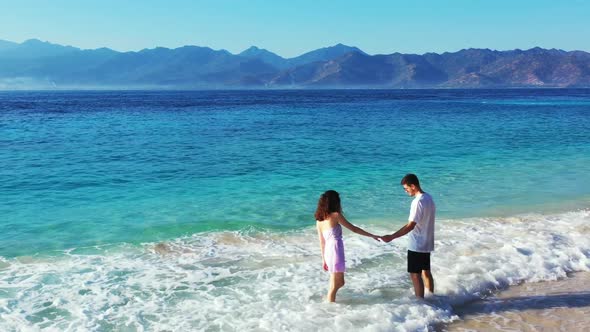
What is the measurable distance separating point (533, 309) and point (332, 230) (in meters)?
3.17

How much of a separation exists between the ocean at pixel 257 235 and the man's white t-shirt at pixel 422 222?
92 centimetres

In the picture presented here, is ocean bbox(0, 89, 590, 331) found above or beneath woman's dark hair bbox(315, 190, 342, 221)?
beneath

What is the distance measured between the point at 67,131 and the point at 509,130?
3322 centimetres

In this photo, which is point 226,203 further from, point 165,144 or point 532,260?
point 165,144

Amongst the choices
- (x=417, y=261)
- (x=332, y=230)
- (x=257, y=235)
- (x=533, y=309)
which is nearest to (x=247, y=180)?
(x=257, y=235)

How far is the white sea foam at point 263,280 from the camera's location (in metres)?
7.17

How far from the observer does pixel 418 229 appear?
23.2 feet

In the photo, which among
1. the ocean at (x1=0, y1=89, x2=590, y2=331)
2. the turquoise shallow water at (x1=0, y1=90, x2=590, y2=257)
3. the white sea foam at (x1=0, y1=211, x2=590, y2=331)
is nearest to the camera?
the white sea foam at (x1=0, y1=211, x2=590, y2=331)

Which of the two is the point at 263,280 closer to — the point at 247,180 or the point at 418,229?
the point at 418,229

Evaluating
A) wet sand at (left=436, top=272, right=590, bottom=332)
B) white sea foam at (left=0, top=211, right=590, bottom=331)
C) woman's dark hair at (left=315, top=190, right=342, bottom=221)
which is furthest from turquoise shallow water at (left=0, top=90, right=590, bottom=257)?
woman's dark hair at (left=315, top=190, right=342, bottom=221)

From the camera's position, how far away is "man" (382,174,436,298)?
275 inches

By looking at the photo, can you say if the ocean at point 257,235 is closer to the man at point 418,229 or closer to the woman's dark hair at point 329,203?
the man at point 418,229

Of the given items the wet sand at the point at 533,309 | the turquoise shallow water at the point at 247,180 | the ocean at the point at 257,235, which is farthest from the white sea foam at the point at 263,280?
the turquoise shallow water at the point at 247,180

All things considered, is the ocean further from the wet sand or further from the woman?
the woman
